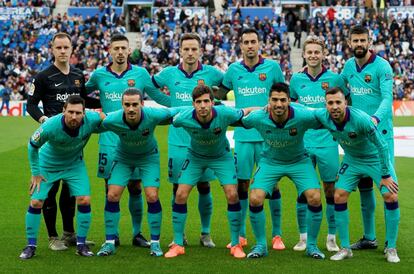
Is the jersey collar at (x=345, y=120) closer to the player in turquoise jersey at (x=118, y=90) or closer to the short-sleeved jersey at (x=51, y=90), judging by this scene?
the player in turquoise jersey at (x=118, y=90)

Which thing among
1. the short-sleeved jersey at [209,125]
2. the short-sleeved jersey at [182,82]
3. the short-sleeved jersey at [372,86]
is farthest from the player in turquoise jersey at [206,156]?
the short-sleeved jersey at [372,86]

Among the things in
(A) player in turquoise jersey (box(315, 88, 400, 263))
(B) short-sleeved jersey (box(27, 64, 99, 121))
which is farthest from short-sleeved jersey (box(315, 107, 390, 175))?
(B) short-sleeved jersey (box(27, 64, 99, 121))

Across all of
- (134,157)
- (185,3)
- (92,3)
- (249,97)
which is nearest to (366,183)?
(249,97)

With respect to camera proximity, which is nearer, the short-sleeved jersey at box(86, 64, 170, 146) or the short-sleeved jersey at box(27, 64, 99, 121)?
the short-sleeved jersey at box(27, 64, 99, 121)

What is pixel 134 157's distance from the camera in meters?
9.62

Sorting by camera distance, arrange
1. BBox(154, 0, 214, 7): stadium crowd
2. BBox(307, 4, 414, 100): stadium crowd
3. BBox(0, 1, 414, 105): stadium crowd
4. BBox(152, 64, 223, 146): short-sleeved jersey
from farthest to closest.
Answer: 1. BBox(154, 0, 214, 7): stadium crowd
2. BBox(0, 1, 414, 105): stadium crowd
3. BBox(307, 4, 414, 100): stadium crowd
4. BBox(152, 64, 223, 146): short-sleeved jersey

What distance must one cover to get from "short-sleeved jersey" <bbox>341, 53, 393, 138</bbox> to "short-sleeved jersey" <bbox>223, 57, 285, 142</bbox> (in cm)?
92

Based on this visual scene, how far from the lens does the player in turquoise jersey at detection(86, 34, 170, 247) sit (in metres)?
10.1

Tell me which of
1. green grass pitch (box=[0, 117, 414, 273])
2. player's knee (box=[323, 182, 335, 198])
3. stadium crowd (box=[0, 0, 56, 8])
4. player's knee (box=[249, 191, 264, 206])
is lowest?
green grass pitch (box=[0, 117, 414, 273])

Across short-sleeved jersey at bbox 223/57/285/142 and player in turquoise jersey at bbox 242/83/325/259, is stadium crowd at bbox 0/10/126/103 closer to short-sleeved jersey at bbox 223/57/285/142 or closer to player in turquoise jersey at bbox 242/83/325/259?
short-sleeved jersey at bbox 223/57/285/142

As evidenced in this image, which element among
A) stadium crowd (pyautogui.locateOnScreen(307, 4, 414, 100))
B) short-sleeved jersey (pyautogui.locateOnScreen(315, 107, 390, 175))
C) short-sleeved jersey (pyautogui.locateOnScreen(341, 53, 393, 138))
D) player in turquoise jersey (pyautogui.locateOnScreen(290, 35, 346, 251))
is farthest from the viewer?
stadium crowd (pyautogui.locateOnScreen(307, 4, 414, 100))

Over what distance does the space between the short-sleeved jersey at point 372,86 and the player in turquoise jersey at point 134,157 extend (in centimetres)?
234

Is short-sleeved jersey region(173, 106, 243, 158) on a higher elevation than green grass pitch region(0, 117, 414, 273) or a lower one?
higher

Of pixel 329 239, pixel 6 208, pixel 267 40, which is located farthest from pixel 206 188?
pixel 267 40
